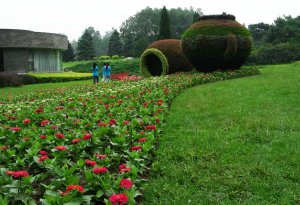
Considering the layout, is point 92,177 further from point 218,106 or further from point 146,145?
point 218,106

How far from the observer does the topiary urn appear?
50.6ft

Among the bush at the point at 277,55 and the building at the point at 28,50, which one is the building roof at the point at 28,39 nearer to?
the building at the point at 28,50

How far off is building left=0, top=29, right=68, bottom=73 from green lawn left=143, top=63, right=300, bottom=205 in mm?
23205

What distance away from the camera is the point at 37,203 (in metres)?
3.06

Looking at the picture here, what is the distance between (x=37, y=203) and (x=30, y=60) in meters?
28.7

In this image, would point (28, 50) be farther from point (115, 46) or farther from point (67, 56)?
point (115, 46)

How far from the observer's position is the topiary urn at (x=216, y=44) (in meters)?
15.4

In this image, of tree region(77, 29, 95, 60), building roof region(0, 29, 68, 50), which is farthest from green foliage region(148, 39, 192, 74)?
tree region(77, 29, 95, 60)

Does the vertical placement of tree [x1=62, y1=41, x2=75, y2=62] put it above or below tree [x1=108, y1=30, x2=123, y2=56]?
below

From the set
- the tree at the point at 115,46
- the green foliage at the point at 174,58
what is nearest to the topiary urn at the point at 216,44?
the green foliage at the point at 174,58

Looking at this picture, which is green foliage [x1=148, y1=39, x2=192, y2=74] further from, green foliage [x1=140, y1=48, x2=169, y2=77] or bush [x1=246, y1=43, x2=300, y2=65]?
bush [x1=246, y1=43, x2=300, y2=65]

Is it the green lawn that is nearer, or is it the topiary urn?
the green lawn

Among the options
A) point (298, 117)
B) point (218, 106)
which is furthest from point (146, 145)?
point (218, 106)

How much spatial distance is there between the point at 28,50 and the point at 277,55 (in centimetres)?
2103
